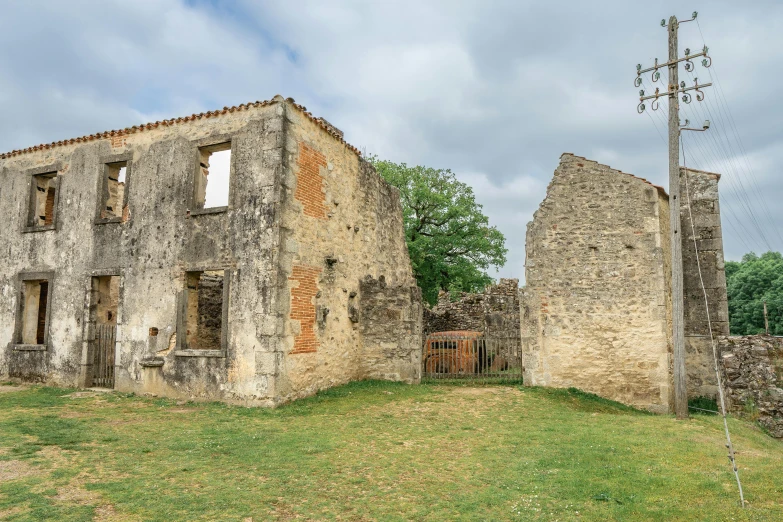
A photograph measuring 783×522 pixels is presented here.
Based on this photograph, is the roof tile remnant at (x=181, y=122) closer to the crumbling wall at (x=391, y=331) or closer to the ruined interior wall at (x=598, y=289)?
the crumbling wall at (x=391, y=331)

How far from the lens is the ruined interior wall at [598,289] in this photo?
39.7 ft

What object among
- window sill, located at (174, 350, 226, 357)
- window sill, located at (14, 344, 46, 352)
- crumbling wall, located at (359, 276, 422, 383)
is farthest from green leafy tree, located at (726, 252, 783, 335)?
window sill, located at (14, 344, 46, 352)

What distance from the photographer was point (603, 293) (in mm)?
12516

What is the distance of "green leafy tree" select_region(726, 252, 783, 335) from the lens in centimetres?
3953

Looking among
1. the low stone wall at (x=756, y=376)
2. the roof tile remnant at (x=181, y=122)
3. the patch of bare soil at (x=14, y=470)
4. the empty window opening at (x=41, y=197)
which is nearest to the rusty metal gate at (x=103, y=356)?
the empty window opening at (x=41, y=197)

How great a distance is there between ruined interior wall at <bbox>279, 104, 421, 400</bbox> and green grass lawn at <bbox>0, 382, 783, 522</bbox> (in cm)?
158

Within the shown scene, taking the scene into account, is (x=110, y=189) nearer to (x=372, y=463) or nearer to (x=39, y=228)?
(x=39, y=228)

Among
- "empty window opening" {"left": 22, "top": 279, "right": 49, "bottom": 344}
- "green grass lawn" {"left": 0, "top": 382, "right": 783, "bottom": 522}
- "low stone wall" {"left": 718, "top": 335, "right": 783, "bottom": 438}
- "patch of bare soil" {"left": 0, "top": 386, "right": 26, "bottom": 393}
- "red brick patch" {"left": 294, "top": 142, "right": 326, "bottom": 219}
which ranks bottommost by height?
"green grass lawn" {"left": 0, "top": 382, "right": 783, "bottom": 522}

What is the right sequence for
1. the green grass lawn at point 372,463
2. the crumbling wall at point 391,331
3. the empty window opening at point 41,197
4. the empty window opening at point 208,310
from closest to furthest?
the green grass lawn at point 372,463 < the crumbling wall at point 391,331 < the empty window opening at point 41,197 < the empty window opening at point 208,310

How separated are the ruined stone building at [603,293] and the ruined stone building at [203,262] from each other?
3467 millimetres

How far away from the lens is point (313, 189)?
1231cm

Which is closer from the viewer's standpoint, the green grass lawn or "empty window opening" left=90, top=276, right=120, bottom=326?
the green grass lawn

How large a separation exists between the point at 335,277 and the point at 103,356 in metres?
6.03

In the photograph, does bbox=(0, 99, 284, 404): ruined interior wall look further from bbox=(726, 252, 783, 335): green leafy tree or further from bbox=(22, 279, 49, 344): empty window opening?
bbox=(726, 252, 783, 335): green leafy tree
